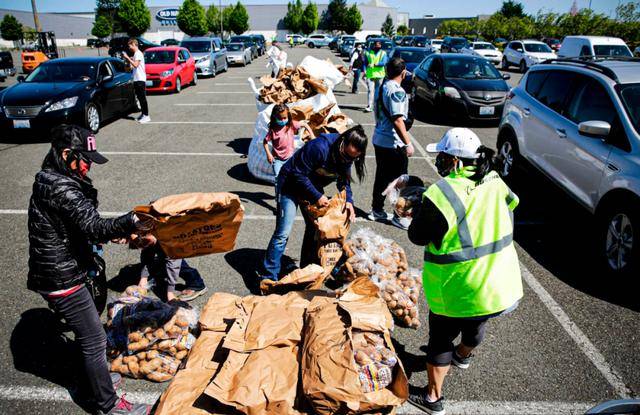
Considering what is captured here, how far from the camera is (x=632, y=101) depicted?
16.6 ft

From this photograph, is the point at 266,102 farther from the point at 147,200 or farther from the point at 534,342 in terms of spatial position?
the point at 534,342

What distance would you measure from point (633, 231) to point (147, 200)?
244 inches

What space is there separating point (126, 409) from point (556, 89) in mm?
6718

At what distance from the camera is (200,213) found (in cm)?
Result: 307

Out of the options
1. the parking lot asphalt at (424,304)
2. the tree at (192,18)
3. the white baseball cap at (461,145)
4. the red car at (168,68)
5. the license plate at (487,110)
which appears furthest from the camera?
the tree at (192,18)

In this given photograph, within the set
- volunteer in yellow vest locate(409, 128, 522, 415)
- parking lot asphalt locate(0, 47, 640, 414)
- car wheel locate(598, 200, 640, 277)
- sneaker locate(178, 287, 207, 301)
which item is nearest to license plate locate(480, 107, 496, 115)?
parking lot asphalt locate(0, 47, 640, 414)

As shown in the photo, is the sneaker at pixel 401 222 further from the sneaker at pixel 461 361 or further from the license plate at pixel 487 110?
the license plate at pixel 487 110

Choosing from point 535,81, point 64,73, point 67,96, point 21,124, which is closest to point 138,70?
point 64,73

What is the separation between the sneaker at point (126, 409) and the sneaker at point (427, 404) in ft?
6.13

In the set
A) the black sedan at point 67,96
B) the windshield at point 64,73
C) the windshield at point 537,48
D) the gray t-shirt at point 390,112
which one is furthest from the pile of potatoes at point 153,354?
the windshield at point 537,48

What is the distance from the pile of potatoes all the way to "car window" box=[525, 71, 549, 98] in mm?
6453

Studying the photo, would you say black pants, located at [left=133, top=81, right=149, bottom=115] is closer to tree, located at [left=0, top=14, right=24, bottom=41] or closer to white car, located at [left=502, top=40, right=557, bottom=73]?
white car, located at [left=502, top=40, right=557, bottom=73]

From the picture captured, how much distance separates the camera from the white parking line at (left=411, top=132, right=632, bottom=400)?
Answer: 3.35 metres

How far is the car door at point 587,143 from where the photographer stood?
16.2ft
